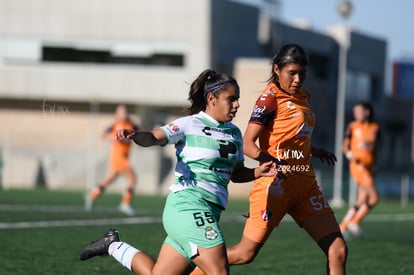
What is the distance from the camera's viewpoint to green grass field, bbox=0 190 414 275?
10.1 metres

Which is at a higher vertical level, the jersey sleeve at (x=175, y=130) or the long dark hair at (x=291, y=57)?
the long dark hair at (x=291, y=57)

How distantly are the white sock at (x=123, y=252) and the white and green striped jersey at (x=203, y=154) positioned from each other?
0.88 meters

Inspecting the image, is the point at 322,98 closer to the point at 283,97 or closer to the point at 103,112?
the point at 103,112

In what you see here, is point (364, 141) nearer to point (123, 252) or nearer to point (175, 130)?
point (123, 252)

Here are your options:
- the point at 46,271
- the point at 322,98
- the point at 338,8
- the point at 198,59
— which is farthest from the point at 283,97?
the point at 322,98

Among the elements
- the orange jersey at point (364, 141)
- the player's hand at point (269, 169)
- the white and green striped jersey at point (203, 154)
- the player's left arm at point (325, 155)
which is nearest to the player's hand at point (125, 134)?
the white and green striped jersey at point (203, 154)

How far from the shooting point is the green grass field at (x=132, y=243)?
10.1 metres

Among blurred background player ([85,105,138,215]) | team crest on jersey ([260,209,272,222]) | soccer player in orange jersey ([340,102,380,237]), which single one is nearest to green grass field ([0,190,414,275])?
blurred background player ([85,105,138,215])

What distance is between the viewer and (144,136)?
6531 millimetres

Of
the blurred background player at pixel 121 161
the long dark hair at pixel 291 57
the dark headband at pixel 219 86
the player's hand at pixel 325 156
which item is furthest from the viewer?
the blurred background player at pixel 121 161

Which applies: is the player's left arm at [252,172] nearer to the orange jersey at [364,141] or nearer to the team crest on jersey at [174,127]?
the team crest on jersey at [174,127]

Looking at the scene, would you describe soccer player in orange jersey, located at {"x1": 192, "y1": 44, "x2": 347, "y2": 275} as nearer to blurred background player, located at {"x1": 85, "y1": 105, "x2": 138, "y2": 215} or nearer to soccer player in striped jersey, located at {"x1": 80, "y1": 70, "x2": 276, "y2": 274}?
soccer player in striped jersey, located at {"x1": 80, "y1": 70, "x2": 276, "y2": 274}

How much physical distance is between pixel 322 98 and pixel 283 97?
50.6 meters

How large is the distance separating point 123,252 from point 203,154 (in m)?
1.27
